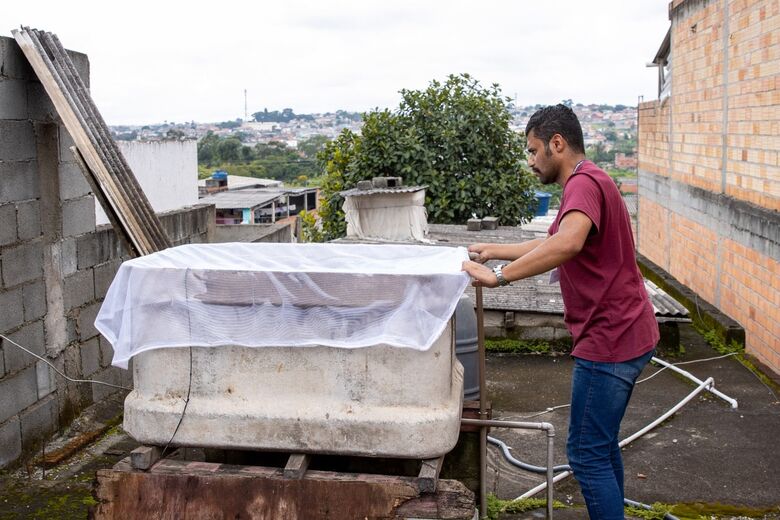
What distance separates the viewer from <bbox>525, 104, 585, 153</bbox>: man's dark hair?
12.1 ft

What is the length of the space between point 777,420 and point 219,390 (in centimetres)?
457

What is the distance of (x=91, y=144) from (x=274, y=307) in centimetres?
288

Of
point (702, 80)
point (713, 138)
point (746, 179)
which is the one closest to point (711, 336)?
point (746, 179)

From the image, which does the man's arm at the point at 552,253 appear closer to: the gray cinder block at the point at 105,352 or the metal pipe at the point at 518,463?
the metal pipe at the point at 518,463

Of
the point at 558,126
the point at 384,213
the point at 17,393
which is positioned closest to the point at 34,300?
the point at 17,393

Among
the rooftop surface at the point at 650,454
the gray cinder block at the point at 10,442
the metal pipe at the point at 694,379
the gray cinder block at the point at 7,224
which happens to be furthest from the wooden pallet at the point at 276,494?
the metal pipe at the point at 694,379

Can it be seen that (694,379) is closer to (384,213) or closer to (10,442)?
(10,442)

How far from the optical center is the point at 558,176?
3732 mm

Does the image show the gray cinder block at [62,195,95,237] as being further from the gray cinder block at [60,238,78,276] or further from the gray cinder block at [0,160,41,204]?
the gray cinder block at [0,160,41,204]

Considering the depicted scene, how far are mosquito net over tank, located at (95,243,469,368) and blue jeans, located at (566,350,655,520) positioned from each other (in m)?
0.72

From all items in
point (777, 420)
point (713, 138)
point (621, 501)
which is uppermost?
point (713, 138)

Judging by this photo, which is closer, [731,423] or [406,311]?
[406,311]

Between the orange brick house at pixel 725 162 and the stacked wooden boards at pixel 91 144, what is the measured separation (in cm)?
545

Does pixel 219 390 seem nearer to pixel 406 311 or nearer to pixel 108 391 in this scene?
pixel 406 311
